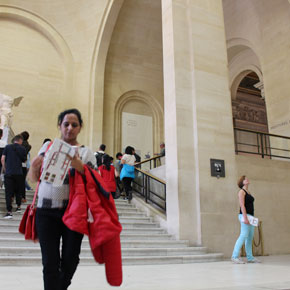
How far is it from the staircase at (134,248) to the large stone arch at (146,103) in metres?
7.55

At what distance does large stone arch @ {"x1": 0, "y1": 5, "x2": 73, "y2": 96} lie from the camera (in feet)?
46.2

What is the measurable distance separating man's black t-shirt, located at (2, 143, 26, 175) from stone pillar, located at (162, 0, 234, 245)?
10.0 ft

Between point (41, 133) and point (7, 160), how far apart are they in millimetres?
7492

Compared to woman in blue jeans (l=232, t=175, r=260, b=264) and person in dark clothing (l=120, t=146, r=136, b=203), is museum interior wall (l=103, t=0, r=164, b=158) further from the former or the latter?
woman in blue jeans (l=232, t=175, r=260, b=264)

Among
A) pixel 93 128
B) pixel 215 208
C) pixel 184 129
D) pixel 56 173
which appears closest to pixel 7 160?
pixel 184 129

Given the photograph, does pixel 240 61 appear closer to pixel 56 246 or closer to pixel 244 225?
pixel 244 225

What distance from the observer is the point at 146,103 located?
1606 cm

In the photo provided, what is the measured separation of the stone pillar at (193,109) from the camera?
6.82 m

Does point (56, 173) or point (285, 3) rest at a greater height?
point (285, 3)

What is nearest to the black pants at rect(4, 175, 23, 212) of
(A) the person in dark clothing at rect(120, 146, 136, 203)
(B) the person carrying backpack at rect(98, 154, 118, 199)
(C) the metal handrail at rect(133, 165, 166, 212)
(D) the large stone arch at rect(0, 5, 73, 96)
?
(B) the person carrying backpack at rect(98, 154, 118, 199)

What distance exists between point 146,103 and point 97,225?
14410 millimetres

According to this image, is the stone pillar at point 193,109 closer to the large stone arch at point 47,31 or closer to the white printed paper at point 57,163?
the white printed paper at point 57,163

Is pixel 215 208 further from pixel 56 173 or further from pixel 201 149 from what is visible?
pixel 56 173

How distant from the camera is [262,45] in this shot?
12977 mm
